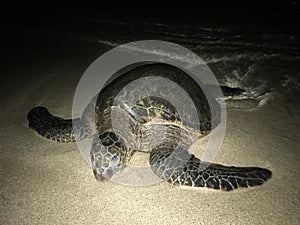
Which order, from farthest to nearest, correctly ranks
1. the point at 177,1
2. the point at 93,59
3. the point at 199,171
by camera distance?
the point at 177,1
the point at 93,59
the point at 199,171

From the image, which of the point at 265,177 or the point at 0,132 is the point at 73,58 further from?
the point at 265,177

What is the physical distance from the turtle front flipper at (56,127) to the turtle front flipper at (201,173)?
3.38ft

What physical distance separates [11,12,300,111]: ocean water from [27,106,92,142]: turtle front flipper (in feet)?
7.35

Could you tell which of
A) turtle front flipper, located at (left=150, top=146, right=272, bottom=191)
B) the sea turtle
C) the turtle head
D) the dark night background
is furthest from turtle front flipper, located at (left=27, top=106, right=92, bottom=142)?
turtle front flipper, located at (left=150, top=146, right=272, bottom=191)

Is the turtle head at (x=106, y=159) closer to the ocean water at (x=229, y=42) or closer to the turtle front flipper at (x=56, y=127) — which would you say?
the turtle front flipper at (x=56, y=127)

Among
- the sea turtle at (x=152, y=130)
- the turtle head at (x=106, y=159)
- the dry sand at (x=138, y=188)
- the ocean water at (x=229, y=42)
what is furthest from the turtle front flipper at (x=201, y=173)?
the ocean water at (x=229, y=42)

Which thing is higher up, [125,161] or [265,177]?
[265,177]

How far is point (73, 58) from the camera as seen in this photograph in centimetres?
580

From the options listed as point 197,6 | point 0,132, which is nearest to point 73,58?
point 0,132

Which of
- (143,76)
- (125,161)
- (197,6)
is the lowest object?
(125,161)

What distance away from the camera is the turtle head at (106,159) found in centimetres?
256

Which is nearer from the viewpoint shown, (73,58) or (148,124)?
(148,124)

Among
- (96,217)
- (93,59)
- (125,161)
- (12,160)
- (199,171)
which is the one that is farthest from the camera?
(93,59)

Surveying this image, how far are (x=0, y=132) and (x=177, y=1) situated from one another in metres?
9.01
